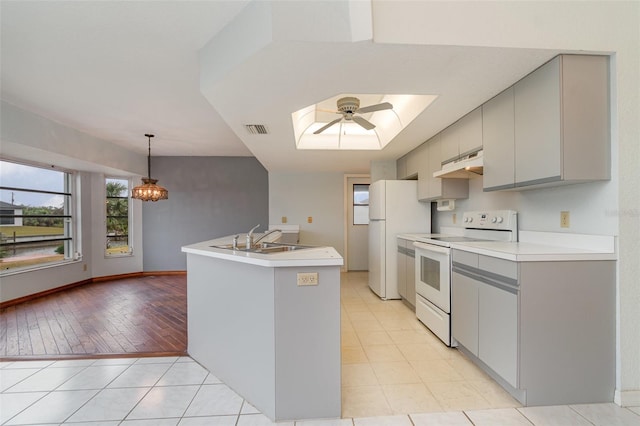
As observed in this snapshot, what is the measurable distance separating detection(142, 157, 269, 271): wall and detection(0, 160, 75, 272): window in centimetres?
129

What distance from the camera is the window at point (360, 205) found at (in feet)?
20.5

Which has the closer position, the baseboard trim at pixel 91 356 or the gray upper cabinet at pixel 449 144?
the baseboard trim at pixel 91 356

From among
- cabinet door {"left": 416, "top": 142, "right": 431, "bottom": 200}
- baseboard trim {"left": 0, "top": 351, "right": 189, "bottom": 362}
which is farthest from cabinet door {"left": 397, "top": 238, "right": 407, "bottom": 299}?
baseboard trim {"left": 0, "top": 351, "right": 189, "bottom": 362}

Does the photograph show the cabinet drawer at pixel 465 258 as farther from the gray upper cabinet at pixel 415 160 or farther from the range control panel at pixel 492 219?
the gray upper cabinet at pixel 415 160

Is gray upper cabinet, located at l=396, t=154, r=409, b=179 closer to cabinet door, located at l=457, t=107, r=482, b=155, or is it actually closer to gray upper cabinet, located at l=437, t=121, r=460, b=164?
gray upper cabinet, located at l=437, t=121, r=460, b=164

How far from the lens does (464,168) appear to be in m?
2.81

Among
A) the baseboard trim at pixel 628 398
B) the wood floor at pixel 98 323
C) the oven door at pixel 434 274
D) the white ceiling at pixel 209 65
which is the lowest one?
the wood floor at pixel 98 323

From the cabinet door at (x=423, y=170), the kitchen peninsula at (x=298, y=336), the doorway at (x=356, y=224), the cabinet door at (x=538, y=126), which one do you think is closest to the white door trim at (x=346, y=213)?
the doorway at (x=356, y=224)

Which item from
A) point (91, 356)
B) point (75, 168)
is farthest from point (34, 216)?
point (91, 356)

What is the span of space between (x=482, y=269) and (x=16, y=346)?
13.7 feet

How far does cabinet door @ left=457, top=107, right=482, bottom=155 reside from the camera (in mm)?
2621

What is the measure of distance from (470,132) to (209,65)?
7.57ft

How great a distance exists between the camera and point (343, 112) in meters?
2.94

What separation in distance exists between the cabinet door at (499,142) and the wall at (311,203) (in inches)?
144
